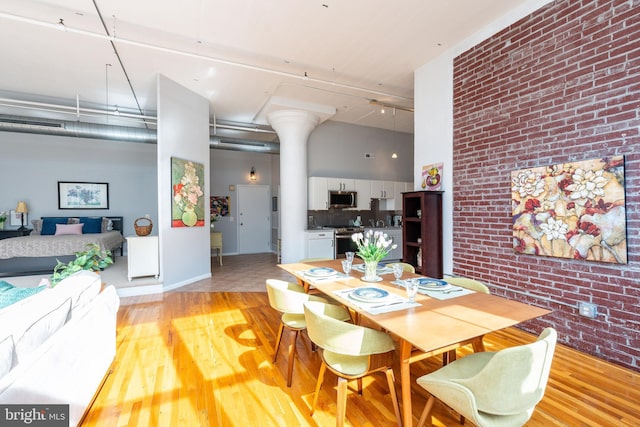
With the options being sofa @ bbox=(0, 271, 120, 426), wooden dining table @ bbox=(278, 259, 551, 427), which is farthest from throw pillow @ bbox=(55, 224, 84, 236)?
wooden dining table @ bbox=(278, 259, 551, 427)

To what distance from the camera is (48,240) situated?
546 centimetres

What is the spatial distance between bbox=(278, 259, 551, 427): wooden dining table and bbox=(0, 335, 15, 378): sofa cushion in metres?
1.61

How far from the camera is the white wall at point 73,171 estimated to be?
6711 mm

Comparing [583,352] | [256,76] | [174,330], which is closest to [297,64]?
[256,76]

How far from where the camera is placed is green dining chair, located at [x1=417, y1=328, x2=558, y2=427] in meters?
1.24

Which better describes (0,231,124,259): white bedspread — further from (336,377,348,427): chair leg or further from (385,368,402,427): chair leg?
(385,368,402,427): chair leg

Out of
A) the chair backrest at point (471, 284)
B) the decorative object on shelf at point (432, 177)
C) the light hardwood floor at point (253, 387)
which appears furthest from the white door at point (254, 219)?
the chair backrest at point (471, 284)

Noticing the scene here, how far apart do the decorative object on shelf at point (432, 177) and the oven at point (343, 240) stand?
8.37 feet

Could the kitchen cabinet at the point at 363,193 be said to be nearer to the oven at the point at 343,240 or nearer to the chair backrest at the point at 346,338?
the oven at the point at 343,240

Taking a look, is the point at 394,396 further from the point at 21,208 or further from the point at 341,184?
the point at 21,208

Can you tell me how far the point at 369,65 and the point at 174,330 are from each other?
168 inches

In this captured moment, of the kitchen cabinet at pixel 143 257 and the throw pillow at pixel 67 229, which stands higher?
the throw pillow at pixel 67 229

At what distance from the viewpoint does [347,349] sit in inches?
63.9

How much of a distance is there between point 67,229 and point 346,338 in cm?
759
